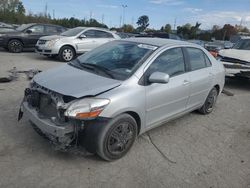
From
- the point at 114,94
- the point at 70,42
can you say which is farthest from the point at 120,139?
the point at 70,42

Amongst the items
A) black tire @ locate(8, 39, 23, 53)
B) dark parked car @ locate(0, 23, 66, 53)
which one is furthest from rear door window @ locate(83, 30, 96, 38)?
black tire @ locate(8, 39, 23, 53)

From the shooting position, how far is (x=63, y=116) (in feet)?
10.9

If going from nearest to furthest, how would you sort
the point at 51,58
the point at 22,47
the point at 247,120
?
→ the point at 247,120
the point at 51,58
the point at 22,47

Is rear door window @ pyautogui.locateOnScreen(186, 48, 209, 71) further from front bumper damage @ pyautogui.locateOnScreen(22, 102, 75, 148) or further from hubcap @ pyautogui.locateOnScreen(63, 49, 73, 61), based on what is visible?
hubcap @ pyautogui.locateOnScreen(63, 49, 73, 61)

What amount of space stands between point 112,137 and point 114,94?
1.87ft

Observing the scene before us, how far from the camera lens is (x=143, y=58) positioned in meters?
4.04

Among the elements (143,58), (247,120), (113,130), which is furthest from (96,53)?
(247,120)

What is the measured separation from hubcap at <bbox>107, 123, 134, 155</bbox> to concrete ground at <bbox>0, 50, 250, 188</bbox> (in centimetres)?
16

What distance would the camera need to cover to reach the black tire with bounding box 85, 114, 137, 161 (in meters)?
3.27

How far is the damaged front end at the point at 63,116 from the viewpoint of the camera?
10.5 feet

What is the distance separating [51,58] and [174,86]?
961 centimetres

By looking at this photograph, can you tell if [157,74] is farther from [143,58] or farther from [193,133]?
[193,133]

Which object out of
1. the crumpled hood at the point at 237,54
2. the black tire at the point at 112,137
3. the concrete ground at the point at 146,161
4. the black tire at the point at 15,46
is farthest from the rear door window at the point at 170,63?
the black tire at the point at 15,46

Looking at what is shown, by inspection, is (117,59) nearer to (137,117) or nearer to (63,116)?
(137,117)
